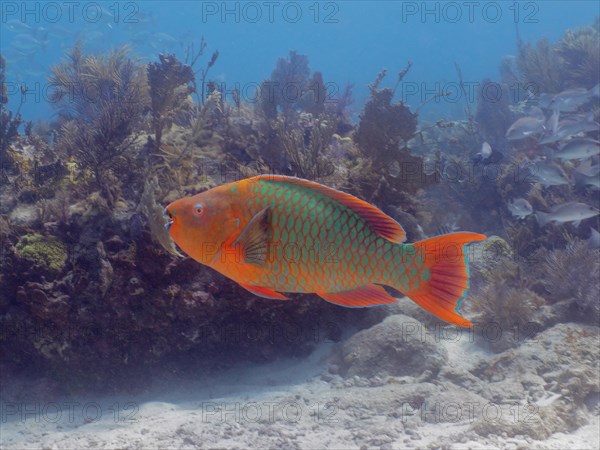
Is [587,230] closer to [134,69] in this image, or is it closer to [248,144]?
[248,144]

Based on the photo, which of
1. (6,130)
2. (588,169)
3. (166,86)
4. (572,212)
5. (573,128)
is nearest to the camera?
(6,130)

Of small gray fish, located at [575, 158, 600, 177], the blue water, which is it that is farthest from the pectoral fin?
the blue water

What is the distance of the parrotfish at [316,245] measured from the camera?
2119 millimetres

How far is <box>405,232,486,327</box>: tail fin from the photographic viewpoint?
86.4 inches

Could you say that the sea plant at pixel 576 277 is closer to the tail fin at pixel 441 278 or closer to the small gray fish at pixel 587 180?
the small gray fish at pixel 587 180

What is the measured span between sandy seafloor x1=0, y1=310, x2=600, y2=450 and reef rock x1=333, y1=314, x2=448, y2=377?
14cm

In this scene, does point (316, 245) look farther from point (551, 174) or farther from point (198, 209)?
point (551, 174)

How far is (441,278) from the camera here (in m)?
2.23

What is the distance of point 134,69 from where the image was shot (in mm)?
11125

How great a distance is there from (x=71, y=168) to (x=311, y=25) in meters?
184

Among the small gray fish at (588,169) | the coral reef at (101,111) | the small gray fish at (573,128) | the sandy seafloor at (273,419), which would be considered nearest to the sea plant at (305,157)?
the coral reef at (101,111)

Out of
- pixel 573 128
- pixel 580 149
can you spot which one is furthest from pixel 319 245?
pixel 573 128

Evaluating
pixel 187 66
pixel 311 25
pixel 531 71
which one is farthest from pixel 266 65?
pixel 187 66

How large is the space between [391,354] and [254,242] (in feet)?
11.1
